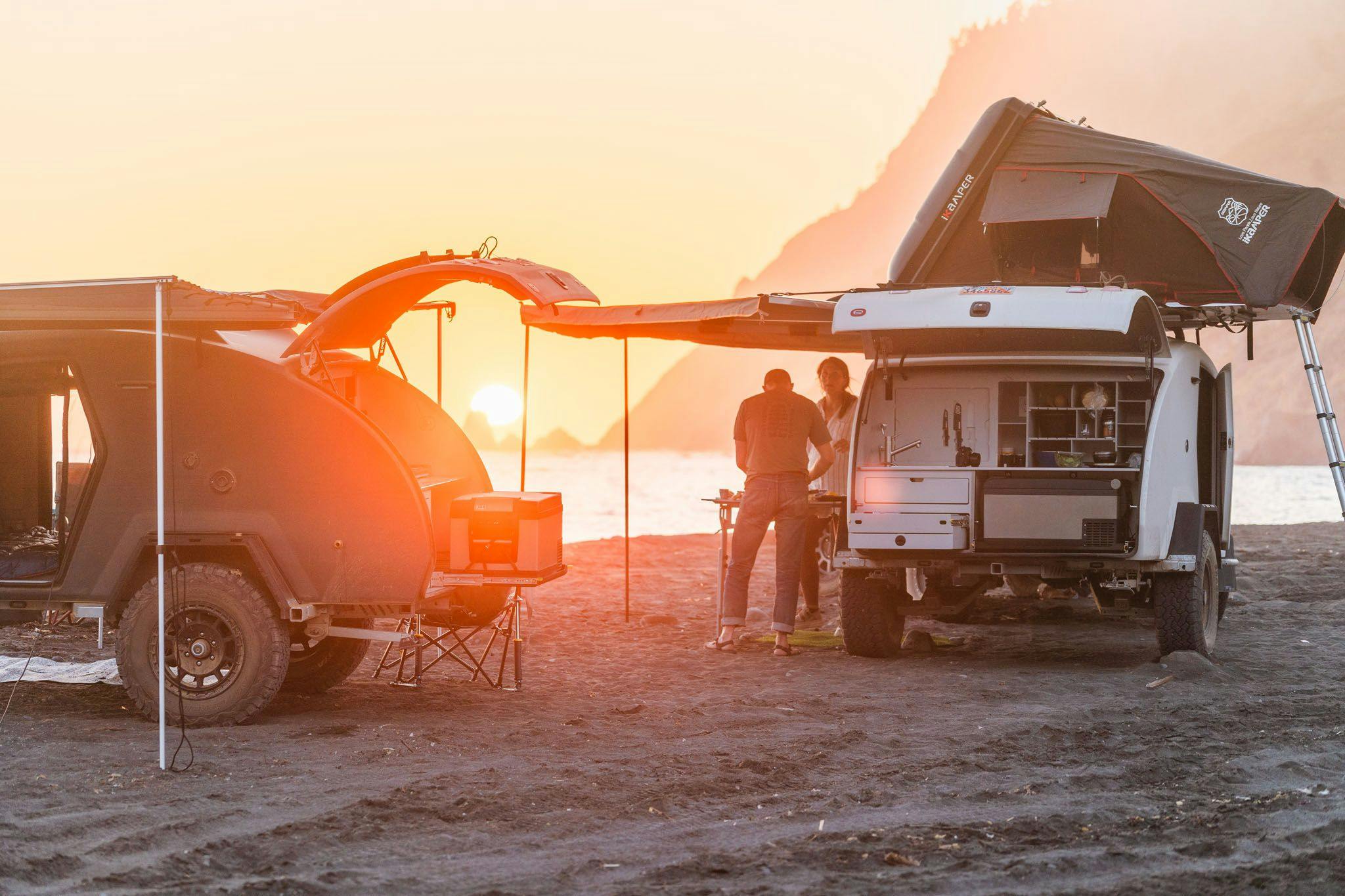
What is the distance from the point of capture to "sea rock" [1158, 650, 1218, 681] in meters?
9.67

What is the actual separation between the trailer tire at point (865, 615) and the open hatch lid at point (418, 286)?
3.30 metres

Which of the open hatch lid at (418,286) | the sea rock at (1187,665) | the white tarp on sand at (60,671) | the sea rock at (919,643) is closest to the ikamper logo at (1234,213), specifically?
the sea rock at (1187,665)

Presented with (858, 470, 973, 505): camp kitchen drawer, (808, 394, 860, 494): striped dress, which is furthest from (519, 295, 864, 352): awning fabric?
(858, 470, 973, 505): camp kitchen drawer

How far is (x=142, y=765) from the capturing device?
702 centimetres

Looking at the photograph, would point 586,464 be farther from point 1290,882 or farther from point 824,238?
point 1290,882

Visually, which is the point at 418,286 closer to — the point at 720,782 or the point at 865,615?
the point at 720,782

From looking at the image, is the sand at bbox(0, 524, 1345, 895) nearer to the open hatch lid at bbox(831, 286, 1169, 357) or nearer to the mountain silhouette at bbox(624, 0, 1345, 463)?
the open hatch lid at bbox(831, 286, 1169, 357)

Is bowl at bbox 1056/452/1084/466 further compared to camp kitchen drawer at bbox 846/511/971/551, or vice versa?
bowl at bbox 1056/452/1084/466

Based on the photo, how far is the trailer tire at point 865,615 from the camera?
1055 centimetres

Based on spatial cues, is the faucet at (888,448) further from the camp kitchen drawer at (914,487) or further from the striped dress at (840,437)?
the striped dress at (840,437)

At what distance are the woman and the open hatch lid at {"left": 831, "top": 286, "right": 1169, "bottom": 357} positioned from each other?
1.64 meters

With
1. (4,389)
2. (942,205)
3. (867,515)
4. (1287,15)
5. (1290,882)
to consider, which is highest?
(1287,15)

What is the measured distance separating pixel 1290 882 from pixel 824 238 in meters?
160

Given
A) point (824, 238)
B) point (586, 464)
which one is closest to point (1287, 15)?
point (824, 238)
